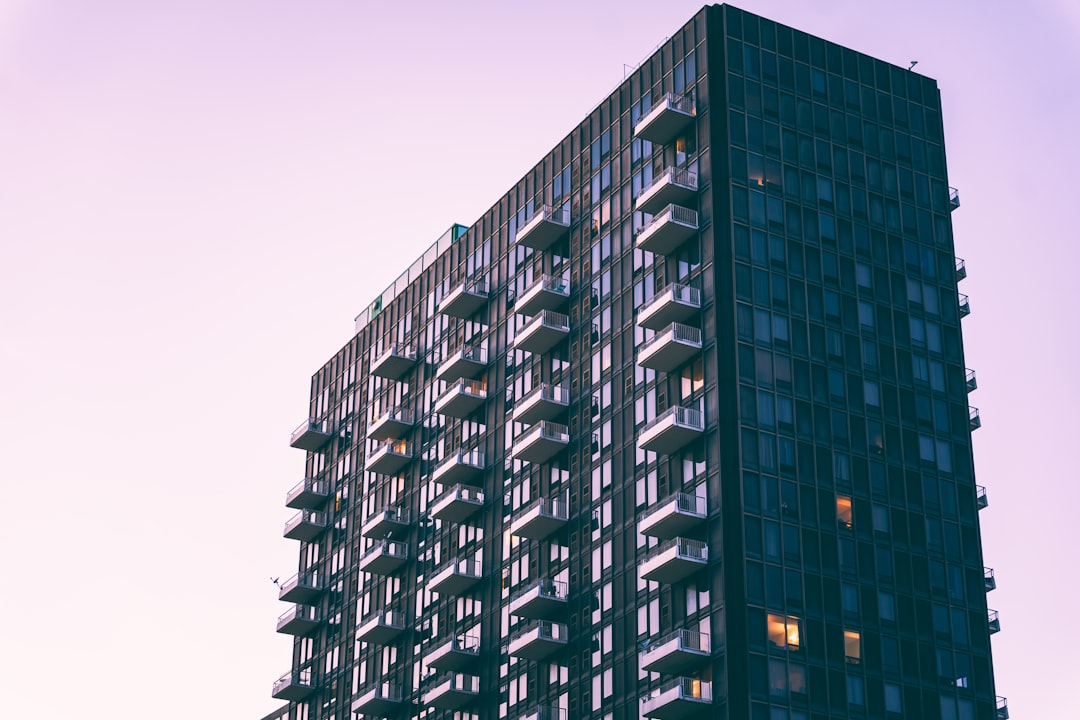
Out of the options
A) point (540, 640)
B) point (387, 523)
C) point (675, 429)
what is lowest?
point (540, 640)

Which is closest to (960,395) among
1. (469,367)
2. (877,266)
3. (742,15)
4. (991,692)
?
(877,266)

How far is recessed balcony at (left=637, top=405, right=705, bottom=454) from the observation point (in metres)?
103

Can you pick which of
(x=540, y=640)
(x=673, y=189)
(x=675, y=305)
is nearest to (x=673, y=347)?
(x=675, y=305)

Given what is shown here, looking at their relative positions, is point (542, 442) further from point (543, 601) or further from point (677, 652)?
point (677, 652)

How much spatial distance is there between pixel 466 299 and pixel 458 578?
21.8 m

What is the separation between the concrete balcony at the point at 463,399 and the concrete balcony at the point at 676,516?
97.8 ft

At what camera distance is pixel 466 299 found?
134 meters

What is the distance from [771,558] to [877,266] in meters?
23.0

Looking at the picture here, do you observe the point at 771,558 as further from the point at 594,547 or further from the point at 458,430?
the point at 458,430

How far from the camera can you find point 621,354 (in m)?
114

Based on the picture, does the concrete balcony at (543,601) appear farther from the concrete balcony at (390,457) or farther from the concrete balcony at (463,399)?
the concrete balcony at (390,457)

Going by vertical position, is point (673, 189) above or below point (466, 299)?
below

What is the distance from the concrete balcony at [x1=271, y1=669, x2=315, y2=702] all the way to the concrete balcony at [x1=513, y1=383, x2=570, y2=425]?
132ft

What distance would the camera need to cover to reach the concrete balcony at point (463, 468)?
12781 cm
